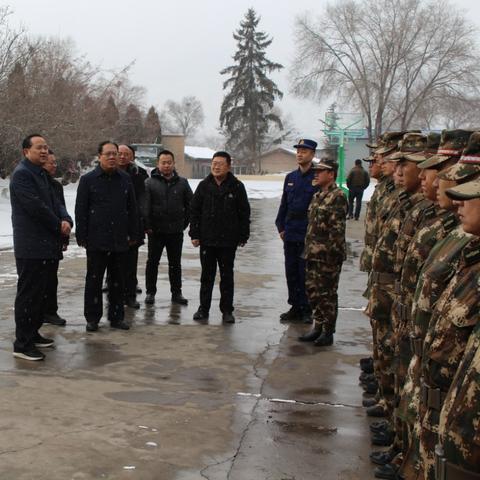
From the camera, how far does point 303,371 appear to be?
5949 mm

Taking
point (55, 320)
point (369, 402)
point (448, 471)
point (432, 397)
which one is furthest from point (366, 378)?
point (448, 471)

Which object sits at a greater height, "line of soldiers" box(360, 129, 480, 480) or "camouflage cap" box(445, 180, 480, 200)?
A: "camouflage cap" box(445, 180, 480, 200)

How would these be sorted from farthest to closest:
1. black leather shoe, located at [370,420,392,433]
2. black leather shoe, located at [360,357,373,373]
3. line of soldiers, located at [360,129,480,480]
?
black leather shoe, located at [360,357,373,373], black leather shoe, located at [370,420,392,433], line of soldiers, located at [360,129,480,480]

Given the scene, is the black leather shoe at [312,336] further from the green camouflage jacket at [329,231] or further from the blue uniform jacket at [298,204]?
the blue uniform jacket at [298,204]

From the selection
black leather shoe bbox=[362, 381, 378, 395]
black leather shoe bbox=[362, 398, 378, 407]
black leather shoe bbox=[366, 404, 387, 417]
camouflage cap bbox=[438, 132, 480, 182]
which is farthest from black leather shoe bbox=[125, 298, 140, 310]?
camouflage cap bbox=[438, 132, 480, 182]

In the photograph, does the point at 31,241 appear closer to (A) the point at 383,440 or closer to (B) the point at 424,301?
(A) the point at 383,440

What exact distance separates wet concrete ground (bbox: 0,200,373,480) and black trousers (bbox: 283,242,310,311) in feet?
1.05

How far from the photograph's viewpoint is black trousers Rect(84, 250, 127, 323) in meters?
7.05

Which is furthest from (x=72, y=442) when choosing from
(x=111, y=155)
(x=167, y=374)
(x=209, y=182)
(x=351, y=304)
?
(x=351, y=304)

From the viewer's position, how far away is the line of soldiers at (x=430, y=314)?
2.23 metres

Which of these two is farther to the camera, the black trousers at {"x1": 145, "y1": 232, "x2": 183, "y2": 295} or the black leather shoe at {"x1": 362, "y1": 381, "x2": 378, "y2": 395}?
the black trousers at {"x1": 145, "y1": 232, "x2": 183, "y2": 295}

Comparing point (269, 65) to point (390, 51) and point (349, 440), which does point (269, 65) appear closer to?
point (390, 51)

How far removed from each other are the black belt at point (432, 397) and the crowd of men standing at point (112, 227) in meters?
4.05

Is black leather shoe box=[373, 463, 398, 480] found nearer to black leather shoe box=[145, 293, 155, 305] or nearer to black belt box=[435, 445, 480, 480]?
black belt box=[435, 445, 480, 480]
